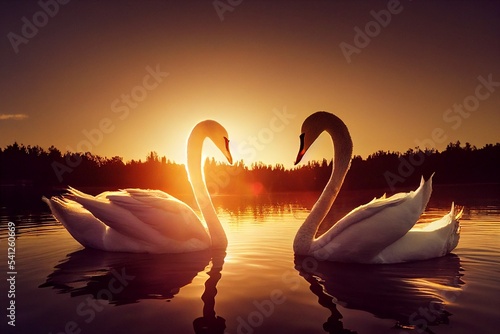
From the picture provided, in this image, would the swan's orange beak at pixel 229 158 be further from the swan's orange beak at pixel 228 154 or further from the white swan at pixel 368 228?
the white swan at pixel 368 228

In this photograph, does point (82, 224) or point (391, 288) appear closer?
point (391, 288)

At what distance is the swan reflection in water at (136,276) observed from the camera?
4.95 meters

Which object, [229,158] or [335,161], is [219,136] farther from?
[335,161]

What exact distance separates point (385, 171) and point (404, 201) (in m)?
92.2

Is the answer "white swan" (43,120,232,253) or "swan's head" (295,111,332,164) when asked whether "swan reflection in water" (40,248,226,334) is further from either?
"swan's head" (295,111,332,164)

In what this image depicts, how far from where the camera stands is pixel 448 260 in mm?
7039

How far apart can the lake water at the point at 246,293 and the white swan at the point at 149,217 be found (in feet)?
0.96

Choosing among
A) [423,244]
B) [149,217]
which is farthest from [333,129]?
[149,217]

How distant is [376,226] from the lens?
6.13 meters

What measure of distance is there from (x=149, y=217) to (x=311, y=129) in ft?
11.8

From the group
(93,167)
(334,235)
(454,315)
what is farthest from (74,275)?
(93,167)

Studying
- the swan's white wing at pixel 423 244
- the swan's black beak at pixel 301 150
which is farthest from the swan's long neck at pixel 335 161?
the swan's white wing at pixel 423 244

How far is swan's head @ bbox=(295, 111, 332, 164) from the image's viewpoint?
7188 millimetres

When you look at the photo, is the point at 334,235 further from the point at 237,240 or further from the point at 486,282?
the point at 237,240
